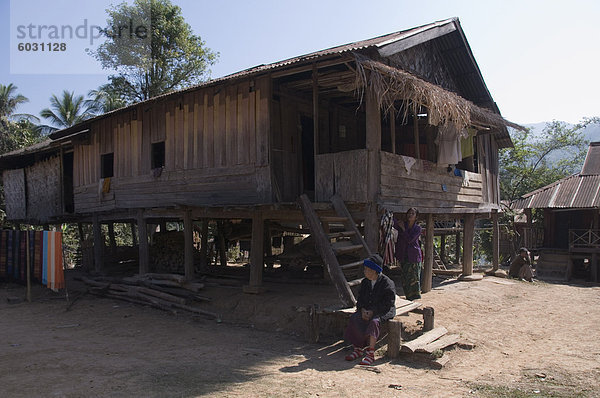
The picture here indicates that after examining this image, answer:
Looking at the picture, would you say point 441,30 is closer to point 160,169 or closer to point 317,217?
point 317,217

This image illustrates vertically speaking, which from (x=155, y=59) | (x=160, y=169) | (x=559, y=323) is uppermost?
(x=155, y=59)

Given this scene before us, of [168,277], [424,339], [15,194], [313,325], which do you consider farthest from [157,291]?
[15,194]

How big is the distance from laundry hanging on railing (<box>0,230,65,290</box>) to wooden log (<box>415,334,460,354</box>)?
8760 millimetres

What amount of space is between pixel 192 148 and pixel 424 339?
7.36 m

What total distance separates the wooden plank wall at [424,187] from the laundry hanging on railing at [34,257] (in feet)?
25.8

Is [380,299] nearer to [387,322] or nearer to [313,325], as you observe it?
[387,322]

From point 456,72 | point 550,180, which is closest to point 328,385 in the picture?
point 456,72

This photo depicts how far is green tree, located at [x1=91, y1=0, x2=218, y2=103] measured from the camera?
74.6 feet

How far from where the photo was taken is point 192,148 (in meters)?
11.6

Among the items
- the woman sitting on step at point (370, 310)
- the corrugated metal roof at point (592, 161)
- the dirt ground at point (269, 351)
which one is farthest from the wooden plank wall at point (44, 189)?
the corrugated metal roof at point (592, 161)

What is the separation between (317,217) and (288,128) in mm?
3127

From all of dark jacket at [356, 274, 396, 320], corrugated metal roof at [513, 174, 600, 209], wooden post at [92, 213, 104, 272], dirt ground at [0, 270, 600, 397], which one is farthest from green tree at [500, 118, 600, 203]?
dark jacket at [356, 274, 396, 320]

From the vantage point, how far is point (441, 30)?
11094 mm

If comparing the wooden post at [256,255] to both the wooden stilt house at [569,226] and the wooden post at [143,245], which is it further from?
the wooden stilt house at [569,226]
